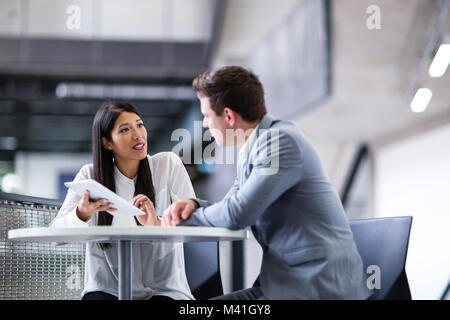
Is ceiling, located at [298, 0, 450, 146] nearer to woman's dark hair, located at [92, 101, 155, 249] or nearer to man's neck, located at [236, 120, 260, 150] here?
woman's dark hair, located at [92, 101, 155, 249]

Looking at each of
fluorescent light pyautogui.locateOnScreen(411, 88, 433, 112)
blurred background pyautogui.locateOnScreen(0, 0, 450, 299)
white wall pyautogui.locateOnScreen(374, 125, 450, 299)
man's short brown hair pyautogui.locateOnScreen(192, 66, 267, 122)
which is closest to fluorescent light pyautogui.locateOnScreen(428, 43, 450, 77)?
blurred background pyautogui.locateOnScreen(0, 0, 450, 299)

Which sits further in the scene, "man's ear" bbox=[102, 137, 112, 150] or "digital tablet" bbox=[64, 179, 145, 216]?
"man's ear" bbox=[102, 137, 112, 150]

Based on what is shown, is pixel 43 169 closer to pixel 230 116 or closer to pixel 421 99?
pixel 421 99

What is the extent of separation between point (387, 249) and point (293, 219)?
1.38 feet

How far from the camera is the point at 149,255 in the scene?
2.29 metres

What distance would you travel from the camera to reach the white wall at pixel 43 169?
18.5 metres

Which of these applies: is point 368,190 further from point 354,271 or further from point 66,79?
point 354,271

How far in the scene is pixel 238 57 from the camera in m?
10.2

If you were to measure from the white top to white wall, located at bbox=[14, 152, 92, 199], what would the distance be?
16.1 m

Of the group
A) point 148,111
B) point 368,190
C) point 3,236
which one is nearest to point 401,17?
point 3,236

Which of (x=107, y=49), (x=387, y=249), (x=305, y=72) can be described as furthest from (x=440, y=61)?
(x=107, y=49)

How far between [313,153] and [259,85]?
0.92ft

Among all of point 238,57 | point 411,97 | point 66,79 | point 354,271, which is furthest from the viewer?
point 66,79

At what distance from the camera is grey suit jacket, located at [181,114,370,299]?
171 centimetres
